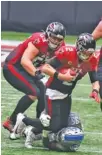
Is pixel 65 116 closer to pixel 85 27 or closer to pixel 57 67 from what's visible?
pixel 57 67

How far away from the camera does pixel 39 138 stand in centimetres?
686

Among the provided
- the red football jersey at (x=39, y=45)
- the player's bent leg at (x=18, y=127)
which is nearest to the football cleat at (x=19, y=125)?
the player's bent leg at (x=18, y=127)

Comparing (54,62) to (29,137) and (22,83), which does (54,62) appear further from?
(22,83)

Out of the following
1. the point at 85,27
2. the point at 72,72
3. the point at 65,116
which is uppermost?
the point at 72,72

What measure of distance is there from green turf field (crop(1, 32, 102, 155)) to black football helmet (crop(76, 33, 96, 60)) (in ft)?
3.06

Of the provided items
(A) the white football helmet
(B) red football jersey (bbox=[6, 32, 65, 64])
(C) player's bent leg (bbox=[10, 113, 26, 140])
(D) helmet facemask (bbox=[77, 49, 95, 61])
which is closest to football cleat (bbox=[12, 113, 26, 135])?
(C) player's bent leg (bbox=[10, 113, 26, 140])

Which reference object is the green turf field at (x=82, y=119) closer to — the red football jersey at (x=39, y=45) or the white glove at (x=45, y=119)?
the white glove at (x=45, y=119)

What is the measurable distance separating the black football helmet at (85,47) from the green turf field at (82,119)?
3.06 ft

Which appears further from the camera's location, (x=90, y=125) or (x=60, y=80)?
(x=90, y=125)

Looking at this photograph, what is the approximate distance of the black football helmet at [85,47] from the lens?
640 cm

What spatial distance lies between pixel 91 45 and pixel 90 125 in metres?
1.82

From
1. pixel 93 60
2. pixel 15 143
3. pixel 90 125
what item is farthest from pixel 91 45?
pixel 90 125

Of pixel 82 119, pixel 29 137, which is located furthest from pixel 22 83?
pixel 82 119

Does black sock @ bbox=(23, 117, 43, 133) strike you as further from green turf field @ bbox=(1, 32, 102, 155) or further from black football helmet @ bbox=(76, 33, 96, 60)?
black football helmet @ bbox=(76, 33, 96, 60)
